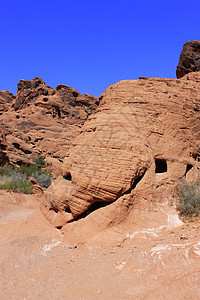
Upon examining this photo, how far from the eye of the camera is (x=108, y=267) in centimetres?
354

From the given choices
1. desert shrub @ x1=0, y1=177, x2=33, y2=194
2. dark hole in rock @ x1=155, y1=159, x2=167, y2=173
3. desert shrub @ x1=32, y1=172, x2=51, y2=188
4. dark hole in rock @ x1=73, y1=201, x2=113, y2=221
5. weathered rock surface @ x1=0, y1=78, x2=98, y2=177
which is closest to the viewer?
dark hole in rock @ x1=73, y1=201, x2=113, y2=221

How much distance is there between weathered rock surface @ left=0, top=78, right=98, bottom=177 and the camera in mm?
18516

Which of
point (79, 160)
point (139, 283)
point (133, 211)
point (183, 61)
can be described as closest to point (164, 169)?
point (133, 211)

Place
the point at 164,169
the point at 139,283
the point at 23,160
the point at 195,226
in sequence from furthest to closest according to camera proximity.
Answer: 1. the point at 23,160
2. the point at 164,169
3. the point at 195,226
4. the point at 139,283

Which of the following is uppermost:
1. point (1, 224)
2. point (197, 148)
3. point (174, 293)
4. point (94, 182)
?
point (197, 148)

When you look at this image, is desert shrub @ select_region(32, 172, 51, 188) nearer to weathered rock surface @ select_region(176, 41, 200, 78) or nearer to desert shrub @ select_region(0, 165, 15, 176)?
desert shrub @ select_region(0, 165, 15, 176)

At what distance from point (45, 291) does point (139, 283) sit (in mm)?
1428

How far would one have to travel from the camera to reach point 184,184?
545 cm

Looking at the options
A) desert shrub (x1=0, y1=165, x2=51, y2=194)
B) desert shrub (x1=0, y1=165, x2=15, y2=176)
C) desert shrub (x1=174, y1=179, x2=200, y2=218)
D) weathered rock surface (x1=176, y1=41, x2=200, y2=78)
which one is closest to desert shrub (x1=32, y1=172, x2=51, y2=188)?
desert shrub (x1=0, y1=165, x2=51, y2=194)

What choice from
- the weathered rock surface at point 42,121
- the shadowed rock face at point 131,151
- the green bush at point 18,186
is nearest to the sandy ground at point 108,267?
the shadowed rock face at point 131,151

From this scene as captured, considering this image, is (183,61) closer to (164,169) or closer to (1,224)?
(164,169)

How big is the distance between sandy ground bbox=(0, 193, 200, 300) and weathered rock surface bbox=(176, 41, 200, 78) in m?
9.52

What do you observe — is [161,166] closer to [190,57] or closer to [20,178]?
[190,57]

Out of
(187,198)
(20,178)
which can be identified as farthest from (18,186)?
(187,198)
